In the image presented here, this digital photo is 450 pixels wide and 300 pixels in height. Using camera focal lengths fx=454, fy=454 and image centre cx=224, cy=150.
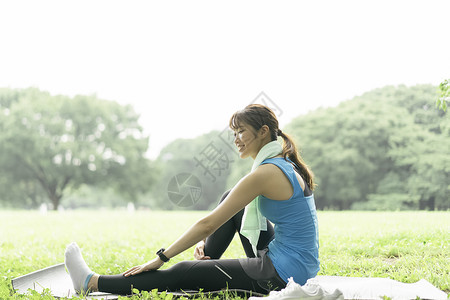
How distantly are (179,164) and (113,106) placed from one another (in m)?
9.57

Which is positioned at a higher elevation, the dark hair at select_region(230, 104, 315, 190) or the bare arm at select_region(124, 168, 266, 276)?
the dark hair at select_region(230, 104, 315, 190)

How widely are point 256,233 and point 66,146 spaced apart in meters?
24.5

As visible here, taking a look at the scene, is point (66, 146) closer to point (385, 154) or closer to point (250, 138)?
point (385, 154)

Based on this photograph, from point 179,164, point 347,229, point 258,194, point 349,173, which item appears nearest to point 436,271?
point 258,194

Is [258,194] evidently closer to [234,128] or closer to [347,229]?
[234,128]

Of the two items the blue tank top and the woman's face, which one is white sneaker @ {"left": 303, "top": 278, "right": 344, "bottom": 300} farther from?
the woman's face

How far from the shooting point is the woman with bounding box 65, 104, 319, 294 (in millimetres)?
2486

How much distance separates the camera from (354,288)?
8.84ft

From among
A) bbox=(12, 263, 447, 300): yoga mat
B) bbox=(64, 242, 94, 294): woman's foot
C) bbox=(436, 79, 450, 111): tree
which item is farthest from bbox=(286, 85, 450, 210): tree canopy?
bbox=(64, 242, 94, 294): woman's foot

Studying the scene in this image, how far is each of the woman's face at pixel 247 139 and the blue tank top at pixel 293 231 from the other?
18 centimetres

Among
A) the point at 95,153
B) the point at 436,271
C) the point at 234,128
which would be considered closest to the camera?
the point at 234,128

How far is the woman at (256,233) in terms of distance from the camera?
2486mm

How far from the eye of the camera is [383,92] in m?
27.3

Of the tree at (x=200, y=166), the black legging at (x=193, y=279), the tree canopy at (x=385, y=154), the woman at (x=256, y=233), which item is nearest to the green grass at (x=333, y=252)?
the black legging at (x=193, y=279)
